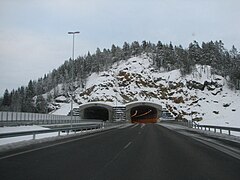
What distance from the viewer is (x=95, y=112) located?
11931cm

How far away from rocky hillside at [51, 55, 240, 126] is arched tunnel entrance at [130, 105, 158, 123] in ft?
19.1

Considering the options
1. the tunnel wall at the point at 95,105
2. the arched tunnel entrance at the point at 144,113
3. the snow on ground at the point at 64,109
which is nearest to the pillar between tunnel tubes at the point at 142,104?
the arched tunnel entrance at the point at 144,113

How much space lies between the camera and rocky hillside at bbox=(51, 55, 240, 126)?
11006 centimetres

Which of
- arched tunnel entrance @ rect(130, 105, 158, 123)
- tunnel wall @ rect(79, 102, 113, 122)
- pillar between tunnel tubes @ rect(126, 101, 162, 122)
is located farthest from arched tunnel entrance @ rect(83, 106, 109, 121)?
arched tunnel entrance @ rect(130, 105, 158, 123)

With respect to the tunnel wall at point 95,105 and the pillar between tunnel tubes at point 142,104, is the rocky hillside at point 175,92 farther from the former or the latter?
the tunnel wall at point 95,105

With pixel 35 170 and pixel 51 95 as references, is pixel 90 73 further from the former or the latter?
pixel 35 170

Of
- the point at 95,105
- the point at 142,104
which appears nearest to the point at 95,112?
the point at 95,105

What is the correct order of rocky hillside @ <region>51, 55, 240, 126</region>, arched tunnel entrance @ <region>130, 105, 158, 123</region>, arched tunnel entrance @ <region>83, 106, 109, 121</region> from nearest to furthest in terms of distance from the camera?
arched tunnel entrance @ <region>83, 106, 109, 121</region> → rocky hillside @ <region>51, 55, 240, 126</region> → arched tunnel entrance @ <region>130, 105, 158, 123</region>

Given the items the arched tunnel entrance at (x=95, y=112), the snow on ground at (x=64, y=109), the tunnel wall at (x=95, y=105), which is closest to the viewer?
the tunnel wall at (x=95, y=105)

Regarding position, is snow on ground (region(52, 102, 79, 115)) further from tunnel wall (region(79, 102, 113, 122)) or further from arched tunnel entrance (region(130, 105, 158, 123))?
arched tunnel entrance (region(130, 105, 158, 123))

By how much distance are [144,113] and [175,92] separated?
1648cm

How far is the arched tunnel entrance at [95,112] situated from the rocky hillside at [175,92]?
6823 mm

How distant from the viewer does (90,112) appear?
11319cm

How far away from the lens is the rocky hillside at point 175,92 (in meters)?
110
